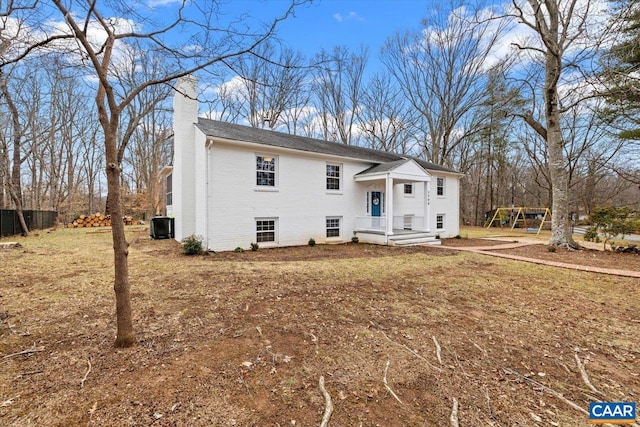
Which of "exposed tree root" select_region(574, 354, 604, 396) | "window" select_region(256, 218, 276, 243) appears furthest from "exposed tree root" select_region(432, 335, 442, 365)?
"window" select_region(256, 218, 276, 243)

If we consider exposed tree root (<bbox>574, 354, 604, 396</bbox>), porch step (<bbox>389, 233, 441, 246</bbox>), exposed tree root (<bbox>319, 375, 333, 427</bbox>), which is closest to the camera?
exposed tree root (<bbox>319, 375, 333, 427</bbox>)

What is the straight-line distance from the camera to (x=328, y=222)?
13.1m

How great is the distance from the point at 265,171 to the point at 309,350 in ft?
29.1

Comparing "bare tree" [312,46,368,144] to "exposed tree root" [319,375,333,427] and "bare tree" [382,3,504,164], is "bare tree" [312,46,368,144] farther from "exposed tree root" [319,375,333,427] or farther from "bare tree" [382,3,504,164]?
"exposed tree root" [319,375,333,427]

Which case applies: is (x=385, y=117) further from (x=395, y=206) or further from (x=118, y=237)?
(x=118, y=237)

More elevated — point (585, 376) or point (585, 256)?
point (585, 256)

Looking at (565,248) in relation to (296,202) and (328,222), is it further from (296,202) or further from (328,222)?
(296,202)

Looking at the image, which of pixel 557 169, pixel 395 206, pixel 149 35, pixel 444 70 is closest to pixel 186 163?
pixel 149 35

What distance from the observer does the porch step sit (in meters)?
12.6

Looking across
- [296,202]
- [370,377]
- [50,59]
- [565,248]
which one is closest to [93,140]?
[296,202]

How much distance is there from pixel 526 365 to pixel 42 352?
523 centimetres

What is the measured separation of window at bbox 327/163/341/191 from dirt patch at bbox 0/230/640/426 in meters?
7.15

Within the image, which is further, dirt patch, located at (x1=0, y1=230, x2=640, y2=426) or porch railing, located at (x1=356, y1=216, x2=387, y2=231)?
porch railing, located at (x1=356, y1=216, x2=387, y2=231)

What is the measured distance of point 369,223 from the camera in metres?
13.7
